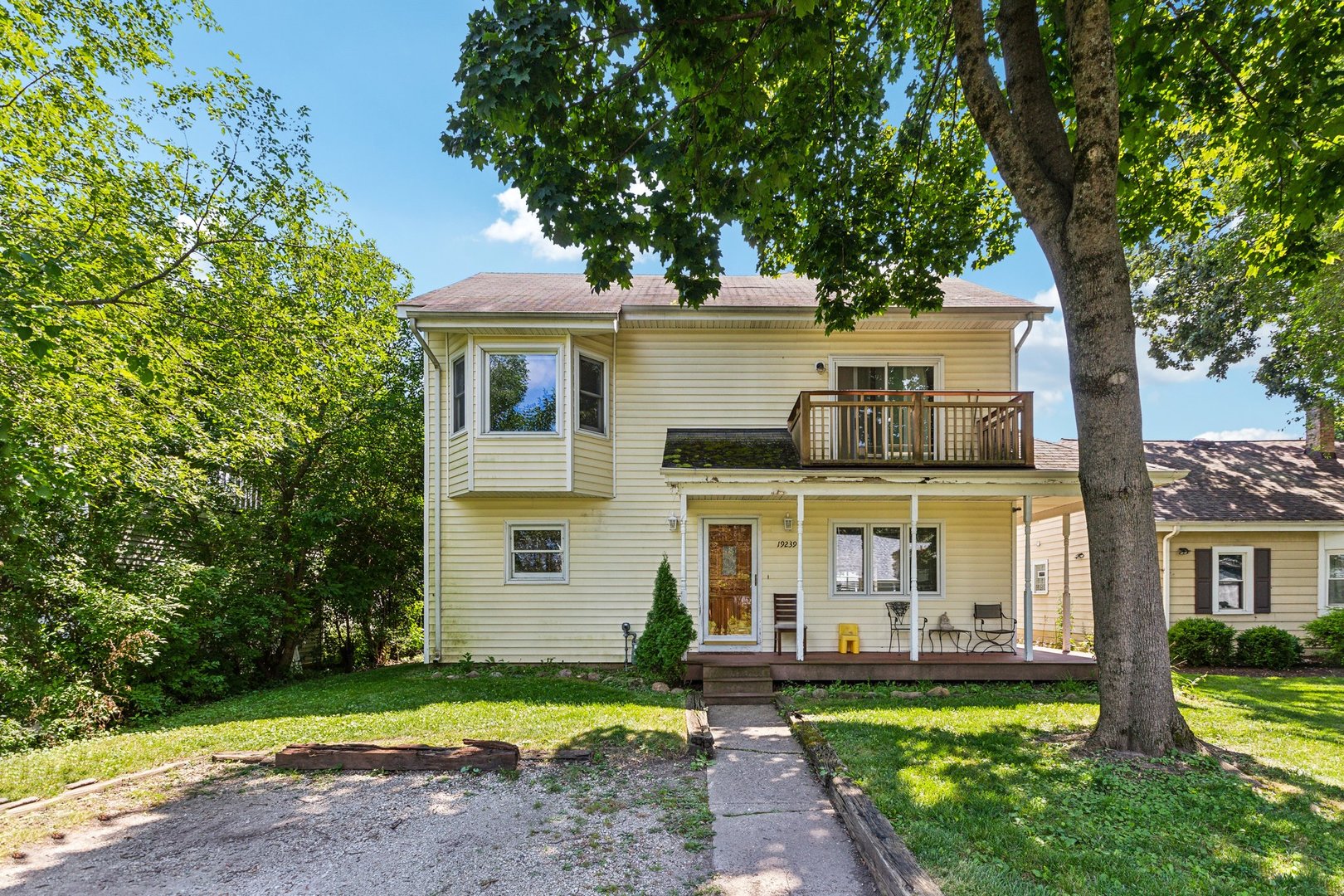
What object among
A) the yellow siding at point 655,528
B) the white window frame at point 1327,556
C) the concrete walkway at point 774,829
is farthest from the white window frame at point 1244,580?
the concrete walkway at point 774,829

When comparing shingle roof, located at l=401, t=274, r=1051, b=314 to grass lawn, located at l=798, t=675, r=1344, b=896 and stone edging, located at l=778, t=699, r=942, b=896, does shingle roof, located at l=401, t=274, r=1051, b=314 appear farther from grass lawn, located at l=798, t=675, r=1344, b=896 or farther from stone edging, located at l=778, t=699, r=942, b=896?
stone edging, located at l=778, t=699, r=942, b=896

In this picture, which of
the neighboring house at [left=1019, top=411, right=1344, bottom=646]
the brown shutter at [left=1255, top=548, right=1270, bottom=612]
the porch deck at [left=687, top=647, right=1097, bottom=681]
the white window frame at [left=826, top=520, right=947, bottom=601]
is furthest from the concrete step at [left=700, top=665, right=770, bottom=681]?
the brown shutter at [left=1255, top=548, right=1270, bottom=612]

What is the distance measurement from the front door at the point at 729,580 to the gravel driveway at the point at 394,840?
18.5 ft

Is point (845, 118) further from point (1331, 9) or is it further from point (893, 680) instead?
point (893, 680)

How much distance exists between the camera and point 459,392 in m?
11.4

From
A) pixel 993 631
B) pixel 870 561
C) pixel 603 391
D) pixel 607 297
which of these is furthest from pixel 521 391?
pixel 993 631

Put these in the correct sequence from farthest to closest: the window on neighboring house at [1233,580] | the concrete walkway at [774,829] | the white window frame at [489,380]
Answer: the window on neighboring house at [1233,580]
the white window frame at [489,380]
the concrete walkway at [774,829]

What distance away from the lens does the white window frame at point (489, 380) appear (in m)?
10.7

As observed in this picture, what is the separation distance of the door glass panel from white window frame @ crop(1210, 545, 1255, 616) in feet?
33.3

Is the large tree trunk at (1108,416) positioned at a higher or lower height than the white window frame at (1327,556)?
higher

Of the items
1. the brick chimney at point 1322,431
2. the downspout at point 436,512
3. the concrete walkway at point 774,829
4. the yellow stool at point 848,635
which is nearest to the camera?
A: the concrete walkway at point 774,829

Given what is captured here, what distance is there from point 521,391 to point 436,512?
286cm

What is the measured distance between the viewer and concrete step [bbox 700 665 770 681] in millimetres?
9320

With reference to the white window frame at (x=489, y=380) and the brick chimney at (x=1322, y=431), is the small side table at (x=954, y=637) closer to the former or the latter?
the white window frame at (x=489, y=380)
